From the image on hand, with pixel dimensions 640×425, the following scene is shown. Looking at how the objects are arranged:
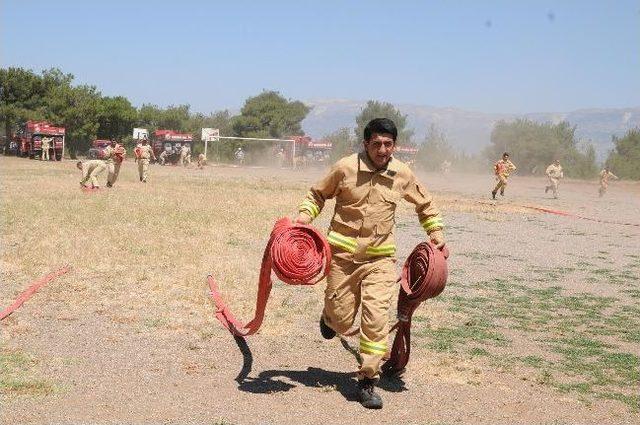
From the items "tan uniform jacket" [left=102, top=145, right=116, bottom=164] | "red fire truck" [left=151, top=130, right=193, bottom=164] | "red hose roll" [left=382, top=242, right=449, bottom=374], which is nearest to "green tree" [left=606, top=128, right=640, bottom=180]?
"red fire truck" [left=151, top=130, right=193, bottom=164]

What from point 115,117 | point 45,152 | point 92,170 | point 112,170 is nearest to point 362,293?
point 92,170

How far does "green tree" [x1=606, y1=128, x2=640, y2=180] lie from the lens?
60647mm

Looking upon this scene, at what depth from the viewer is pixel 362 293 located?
19.4 feet

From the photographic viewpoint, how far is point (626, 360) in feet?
23.4

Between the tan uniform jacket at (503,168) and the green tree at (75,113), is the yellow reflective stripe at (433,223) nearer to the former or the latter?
the tan uniform jacket at (503,168)

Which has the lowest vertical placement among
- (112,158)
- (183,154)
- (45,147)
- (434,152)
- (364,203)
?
(183,154)

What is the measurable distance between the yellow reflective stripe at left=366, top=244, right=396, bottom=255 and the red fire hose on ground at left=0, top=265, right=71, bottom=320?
361cm

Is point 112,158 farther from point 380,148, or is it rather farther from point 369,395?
point 369,395

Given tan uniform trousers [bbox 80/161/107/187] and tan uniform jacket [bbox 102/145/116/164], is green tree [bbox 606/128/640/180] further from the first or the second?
tan uniform trousers [bbox 80/161/107/187]

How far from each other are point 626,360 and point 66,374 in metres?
4.65

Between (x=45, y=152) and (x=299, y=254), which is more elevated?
(x=299, y=254)

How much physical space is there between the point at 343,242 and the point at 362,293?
40 centimetres

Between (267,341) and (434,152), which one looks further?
(434,152)

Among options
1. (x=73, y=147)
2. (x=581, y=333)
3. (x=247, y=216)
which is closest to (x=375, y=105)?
(x=73, y=147)
